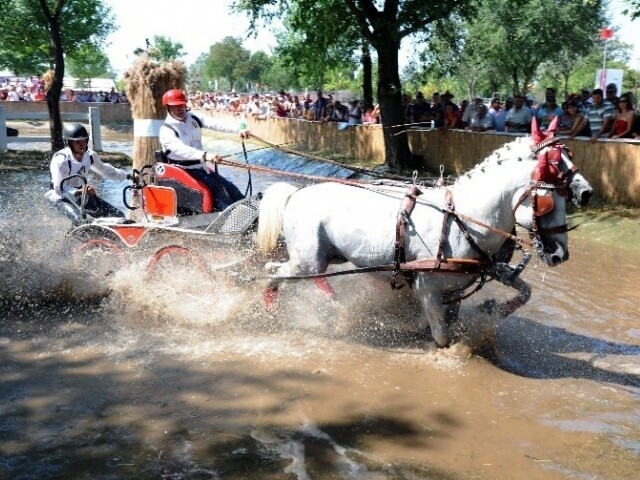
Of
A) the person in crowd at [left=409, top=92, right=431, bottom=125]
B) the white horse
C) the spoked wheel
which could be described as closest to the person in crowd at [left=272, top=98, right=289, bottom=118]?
the person in crowd at [left=409, top=92, right=431, bottom=125]

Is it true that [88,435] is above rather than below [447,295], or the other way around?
below

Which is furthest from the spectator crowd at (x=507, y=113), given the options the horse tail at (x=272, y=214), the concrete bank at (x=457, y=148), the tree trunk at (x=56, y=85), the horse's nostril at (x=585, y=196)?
the tree trunk at (x=56, y=85)

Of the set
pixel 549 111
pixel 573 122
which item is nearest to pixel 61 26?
pixel 549 111

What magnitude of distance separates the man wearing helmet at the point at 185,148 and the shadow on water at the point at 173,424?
200 cm

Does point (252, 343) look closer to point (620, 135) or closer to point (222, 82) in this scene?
point (620, 135)

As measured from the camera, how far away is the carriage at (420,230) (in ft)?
17.1

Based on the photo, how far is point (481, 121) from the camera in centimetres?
1595

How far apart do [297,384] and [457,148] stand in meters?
11.4

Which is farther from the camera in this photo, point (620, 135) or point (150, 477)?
point (620, 135)

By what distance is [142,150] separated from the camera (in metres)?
11.1

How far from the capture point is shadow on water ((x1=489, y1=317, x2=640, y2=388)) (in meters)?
5.91

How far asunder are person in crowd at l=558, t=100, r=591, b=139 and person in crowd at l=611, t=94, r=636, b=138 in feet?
1.85

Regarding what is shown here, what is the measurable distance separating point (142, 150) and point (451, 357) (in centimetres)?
695

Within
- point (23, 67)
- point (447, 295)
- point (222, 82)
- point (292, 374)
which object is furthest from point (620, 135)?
point (222, 82)
